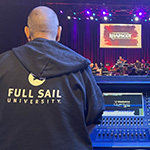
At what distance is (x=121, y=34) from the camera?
915 centimetres

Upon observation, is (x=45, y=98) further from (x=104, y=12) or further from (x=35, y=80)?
(x=104, y=12)

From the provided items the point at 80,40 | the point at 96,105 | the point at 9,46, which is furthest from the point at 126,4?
the point at 96,105

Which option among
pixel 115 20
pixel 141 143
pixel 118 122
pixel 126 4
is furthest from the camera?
pixel 115 20

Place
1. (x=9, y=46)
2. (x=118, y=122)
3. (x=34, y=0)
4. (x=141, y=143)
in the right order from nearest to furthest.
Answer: (x=141, y=143), (x=118, y=122), (x=34, y=0), (x=9, y=46)

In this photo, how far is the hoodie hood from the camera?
0.85 m

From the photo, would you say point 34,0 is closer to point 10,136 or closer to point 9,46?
point 9,46

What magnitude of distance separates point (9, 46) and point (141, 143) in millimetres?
7309

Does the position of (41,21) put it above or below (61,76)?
above

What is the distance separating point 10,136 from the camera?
2.77ft

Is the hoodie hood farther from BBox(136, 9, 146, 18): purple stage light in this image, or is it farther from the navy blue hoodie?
BBox(136, 9, 146, 18): purple stage light

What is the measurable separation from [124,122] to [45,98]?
2.07 ft

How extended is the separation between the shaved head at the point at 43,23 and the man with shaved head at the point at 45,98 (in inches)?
2.2

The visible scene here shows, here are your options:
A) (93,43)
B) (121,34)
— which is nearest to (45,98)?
(121,34)

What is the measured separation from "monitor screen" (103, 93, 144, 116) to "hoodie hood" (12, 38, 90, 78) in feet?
1.62
